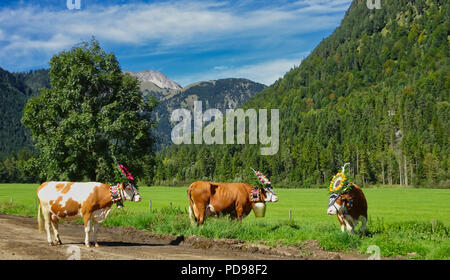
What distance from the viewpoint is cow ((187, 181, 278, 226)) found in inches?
668

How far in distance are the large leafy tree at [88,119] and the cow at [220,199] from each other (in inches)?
465

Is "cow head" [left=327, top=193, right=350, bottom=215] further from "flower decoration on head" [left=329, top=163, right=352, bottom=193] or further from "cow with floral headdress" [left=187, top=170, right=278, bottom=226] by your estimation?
"cow with floral headdress" [left=187, top=170, right=278, bottom=226]

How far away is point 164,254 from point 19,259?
420cm

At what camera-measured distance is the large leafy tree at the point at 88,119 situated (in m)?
27.2

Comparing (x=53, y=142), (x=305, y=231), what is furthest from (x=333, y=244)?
(x=53, y=142)

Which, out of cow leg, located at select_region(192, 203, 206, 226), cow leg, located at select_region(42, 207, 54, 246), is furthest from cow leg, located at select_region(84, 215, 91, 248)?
cow leg, located at select_region(192, 203, 206, 226)

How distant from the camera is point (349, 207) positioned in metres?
14.4

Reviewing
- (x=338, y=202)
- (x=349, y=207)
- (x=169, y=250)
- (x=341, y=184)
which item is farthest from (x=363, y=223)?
(x=169, y=250)

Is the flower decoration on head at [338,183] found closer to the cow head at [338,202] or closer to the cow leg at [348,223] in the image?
the cow head at [338,202]

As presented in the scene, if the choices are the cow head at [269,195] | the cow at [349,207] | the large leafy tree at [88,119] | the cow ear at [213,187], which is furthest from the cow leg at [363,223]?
the large leafy tree at [88,119]

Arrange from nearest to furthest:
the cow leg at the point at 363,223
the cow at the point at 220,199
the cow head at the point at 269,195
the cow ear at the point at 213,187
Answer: the cow leg at the point at 363,223 → the cow at the point at 220,199 → the cow ear at the point at 213,187 → the cow head at the point at 269,195

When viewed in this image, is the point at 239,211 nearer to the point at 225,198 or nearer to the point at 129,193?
the point at 225,198

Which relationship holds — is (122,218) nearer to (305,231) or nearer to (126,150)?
(126,150)

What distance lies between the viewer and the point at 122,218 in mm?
22641
